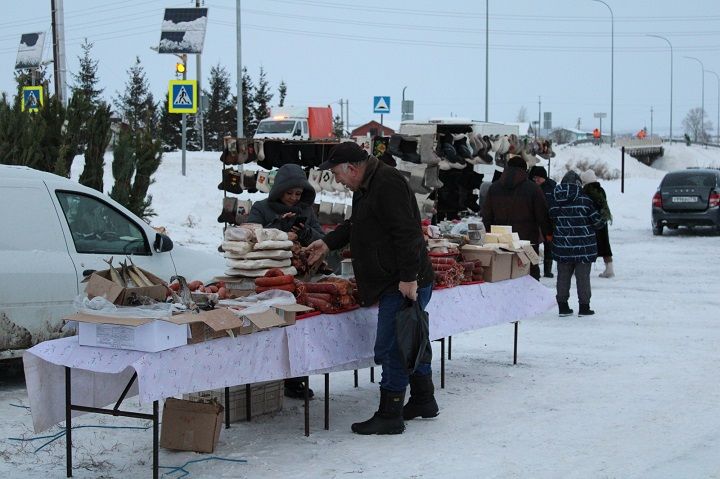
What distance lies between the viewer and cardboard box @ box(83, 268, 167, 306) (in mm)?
6043

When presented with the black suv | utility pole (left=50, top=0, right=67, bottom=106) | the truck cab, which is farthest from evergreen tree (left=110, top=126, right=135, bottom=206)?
the truck cab

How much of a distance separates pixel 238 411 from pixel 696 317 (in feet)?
23.8

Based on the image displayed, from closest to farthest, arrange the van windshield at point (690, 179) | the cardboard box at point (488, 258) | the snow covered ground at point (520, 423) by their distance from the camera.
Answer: the snow covered ground at point (520, 423)
the cardboard box at point (488, 258)
the van windshield at point (690, 179)

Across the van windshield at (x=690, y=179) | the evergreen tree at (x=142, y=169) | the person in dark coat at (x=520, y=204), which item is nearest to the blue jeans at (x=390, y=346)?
the person in dark coat at (x=520, y=204)

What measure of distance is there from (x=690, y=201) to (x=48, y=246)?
1972 centimetres

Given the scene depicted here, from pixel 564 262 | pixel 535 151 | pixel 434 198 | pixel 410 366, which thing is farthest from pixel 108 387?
pixel 535 151

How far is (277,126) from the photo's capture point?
1523 inches

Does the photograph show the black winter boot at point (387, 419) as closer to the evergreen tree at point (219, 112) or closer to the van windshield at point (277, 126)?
the van windshield at point (277, 126)

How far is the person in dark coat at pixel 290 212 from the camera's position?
835 centimetres

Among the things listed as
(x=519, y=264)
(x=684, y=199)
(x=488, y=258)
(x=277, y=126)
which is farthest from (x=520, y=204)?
(x=277, y=126)

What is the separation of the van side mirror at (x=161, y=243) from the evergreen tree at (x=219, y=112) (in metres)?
46.0

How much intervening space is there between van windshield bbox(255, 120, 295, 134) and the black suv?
52.6 ft

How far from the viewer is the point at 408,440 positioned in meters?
7.06

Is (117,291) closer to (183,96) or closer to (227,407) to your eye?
(227,407)
